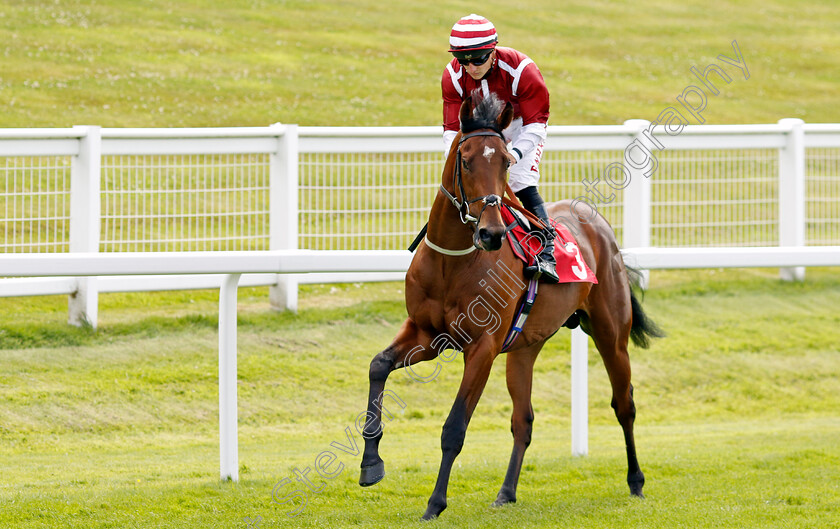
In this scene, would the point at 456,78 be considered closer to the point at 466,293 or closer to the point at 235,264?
the point at 466,293

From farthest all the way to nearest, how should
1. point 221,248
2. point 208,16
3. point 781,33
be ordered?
point 781,33 → point 208,16 → point 221,248

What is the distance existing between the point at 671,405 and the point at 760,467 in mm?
2188

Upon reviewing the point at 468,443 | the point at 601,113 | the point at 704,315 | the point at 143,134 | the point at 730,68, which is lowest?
the point at 468,443

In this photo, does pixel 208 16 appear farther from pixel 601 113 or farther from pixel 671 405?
pixel 671 405

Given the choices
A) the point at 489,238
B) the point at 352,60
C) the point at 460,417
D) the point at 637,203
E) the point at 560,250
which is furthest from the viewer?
the point at 352,60

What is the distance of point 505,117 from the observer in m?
4.26

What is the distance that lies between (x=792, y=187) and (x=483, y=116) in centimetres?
648

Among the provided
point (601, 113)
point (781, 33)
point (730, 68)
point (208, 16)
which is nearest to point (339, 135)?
point (601, 113)

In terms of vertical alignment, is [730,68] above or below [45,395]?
above

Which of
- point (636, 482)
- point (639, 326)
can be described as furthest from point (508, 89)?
point (636, 482)

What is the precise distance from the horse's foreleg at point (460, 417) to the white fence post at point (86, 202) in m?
3.99

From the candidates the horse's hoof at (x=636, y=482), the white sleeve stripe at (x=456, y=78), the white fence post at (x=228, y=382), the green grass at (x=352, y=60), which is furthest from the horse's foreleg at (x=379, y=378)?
the green grass at (x=352, y=60)

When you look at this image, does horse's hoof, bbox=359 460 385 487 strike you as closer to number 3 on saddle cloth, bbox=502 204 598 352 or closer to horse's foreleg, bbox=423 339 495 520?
horse's foreleg, bbox=423 339 495 520

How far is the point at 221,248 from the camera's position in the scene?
8445mm
